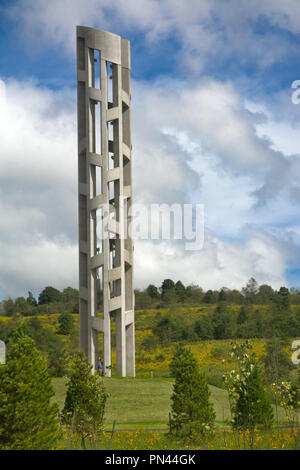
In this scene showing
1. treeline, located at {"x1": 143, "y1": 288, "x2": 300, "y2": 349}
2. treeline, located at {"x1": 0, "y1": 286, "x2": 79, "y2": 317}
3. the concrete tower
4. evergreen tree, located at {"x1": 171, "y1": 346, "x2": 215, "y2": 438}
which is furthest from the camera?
treeline, located at {"x1": 0, "y1": 286, "x2": 79, "y2": 317}

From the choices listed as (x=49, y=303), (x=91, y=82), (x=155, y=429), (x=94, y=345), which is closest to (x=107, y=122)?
(x=91, y=82)

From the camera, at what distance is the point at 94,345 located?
2620 centimetres

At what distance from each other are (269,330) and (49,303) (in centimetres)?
3004

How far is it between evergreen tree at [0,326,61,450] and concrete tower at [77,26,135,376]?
15.0m

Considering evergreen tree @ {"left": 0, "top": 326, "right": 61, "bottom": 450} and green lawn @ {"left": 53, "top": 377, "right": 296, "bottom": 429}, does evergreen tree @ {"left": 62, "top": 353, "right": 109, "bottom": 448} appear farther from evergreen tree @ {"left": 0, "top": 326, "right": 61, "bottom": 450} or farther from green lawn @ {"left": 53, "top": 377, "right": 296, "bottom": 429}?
green lawn @ {"left": 53, "top": 377, "right": 296, "bottom": 429}

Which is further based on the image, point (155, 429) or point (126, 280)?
point (126, 280)

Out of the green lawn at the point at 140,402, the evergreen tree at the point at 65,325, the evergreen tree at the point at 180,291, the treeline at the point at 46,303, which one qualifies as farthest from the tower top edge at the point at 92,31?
the evergreen tree at the point at 180,291

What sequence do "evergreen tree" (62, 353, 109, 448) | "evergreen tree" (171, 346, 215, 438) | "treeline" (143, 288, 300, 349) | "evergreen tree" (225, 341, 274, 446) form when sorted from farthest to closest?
"treeline" (143, 288, 300, 349), "evergreen tree" (62, 353, 109, 448), "evergreen tree" (171, 346, 215, 438), "evergreen tree" (225, 341, 274, 446)

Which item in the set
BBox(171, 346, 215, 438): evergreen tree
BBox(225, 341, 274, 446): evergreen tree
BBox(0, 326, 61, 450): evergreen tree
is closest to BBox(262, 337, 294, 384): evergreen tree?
BBox(225, 341, 274, 446): evergreen tree

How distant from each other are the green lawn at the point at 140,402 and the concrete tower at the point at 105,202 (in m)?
3.12

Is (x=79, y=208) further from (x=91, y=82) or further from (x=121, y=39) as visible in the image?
(x=121, y=39)

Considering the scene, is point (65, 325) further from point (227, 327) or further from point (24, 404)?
point (24, 404)

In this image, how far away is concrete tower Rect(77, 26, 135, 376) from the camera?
25.6 metres
